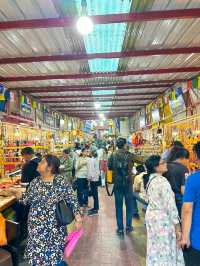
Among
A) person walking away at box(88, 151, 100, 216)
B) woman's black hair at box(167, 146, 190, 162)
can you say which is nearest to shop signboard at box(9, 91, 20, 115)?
person walking away at box(88, 151, 100, 216)

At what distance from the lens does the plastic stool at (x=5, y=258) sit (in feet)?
11.7

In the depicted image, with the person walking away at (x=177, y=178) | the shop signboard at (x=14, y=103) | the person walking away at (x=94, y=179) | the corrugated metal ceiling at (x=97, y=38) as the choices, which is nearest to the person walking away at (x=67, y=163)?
the person walking away at (x=94, y=179)

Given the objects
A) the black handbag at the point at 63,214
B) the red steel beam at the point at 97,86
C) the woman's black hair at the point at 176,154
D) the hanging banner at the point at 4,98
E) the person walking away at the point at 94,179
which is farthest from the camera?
the red steel beam at the point at 97,86

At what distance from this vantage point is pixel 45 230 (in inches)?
130

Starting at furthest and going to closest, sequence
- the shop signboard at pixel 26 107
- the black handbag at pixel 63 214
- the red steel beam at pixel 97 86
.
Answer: the shop signboard at pixel 26 107
the red steel beam at pixel 97 86
the black handbag at pixel 63 214

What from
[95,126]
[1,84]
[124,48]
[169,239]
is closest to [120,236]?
[169,239]

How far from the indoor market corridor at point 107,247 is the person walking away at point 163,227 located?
1500 millimetres

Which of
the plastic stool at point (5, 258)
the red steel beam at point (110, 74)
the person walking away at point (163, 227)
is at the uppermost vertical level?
the red steel beam at point (110, 74)

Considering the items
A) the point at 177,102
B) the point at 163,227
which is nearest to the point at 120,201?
the point at 163,227

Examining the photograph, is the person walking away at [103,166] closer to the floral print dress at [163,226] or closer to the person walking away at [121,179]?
the person walking away at [121,179]

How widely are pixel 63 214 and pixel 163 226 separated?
1013mm

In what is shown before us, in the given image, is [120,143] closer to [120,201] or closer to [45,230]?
[120,201]

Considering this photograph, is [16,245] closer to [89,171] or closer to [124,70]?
[89,171]

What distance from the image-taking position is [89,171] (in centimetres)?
852
